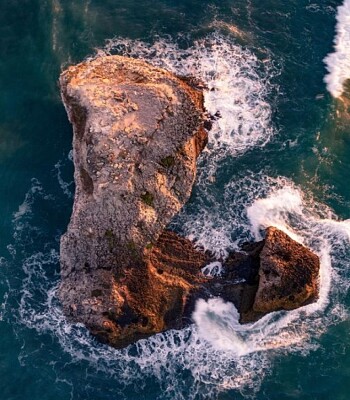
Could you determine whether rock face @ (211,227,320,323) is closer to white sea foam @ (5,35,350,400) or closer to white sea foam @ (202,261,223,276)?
white sea foam @ (202,261,223,276)

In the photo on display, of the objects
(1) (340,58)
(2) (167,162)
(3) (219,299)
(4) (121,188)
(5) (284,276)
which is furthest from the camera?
(1) (340,58)

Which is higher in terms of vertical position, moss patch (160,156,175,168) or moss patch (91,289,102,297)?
moss patch (160,156,175,168)

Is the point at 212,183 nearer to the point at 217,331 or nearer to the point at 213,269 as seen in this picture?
the point at 213,269

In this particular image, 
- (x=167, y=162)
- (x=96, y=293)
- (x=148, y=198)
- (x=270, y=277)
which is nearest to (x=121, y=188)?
(x=148, y=198)

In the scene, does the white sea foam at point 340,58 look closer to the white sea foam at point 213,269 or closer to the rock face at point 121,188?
the rock face at point 121,188

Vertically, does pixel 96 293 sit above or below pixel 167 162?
below

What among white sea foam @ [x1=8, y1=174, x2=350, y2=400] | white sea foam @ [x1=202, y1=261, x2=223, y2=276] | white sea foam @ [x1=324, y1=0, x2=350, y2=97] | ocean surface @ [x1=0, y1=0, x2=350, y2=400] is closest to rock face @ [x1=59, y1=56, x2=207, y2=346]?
white sea foam @ [x1=8, y1=174, x2=350, y2=400]

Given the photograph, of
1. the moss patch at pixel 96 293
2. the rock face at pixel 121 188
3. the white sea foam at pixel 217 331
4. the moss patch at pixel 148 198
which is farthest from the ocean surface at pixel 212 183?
the moss patch at pixel 96 293
